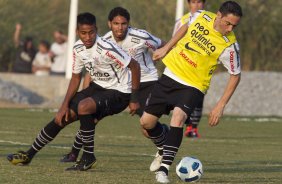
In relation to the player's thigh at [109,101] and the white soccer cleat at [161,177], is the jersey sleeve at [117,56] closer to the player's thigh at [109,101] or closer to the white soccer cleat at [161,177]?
the player's thigh at [109,101]

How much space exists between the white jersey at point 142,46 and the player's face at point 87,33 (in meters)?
1.40

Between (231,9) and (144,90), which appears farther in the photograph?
(144,90)

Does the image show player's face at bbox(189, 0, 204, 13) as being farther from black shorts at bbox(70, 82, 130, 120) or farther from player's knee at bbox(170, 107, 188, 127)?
player's knee at bbox(170, 107, 188, 127)

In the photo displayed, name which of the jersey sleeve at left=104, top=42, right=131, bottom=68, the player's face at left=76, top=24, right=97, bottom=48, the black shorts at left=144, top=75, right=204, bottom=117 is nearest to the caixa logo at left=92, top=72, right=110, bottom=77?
the jersey sleeve at left=104, top=42, right=131, bottom=68

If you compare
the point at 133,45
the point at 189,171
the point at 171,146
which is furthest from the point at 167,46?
the point at 133,45

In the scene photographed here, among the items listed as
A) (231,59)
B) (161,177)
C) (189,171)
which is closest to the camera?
(161,177)

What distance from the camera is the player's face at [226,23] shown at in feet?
40.1

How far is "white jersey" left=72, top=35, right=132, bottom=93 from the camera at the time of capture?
13.1m

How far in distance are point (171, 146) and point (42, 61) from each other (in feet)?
74.9

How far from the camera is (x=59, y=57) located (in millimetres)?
33812

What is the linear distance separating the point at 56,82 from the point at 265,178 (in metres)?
20.4

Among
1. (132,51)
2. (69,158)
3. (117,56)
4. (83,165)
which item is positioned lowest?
(69,158)

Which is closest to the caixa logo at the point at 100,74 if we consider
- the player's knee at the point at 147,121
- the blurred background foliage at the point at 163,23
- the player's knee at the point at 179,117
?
→ the player's knee at the point at 147,121

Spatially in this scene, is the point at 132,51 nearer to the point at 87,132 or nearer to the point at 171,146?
the point at 87,132
